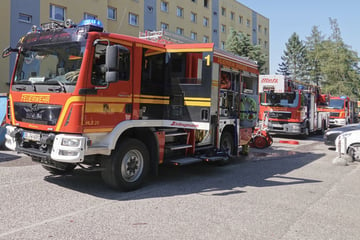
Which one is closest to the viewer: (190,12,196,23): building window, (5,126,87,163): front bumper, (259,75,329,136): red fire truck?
(5,126,87,163): front bumper

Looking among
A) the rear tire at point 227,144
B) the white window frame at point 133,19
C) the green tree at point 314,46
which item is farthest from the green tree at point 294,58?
the rear tire at point 227,144

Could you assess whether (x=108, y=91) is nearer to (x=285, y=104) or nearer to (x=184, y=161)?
(x=184, y=161)

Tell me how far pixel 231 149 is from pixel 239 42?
884 inches

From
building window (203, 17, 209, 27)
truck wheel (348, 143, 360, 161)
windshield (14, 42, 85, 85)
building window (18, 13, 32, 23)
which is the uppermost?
building window (203, 17, 209, 27)

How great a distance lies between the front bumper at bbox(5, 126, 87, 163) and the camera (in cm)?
539

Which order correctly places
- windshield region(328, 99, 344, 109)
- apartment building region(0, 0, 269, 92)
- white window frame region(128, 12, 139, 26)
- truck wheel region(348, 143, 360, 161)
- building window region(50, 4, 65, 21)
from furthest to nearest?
white window frame region(128, 12, 139, 26), windshield region(328, 99, 344, 109), building window region(50, 4, 65, 21), apartment building region(0, 0, 269, 92), truck wheel region(348, 143, 360, 161)

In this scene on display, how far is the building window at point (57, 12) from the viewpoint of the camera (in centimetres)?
2109

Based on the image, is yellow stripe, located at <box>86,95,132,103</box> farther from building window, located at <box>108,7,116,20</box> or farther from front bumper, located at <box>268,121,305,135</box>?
building window, located at <box>108,7,116,20</box>

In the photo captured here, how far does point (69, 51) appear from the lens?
5816 millimetres

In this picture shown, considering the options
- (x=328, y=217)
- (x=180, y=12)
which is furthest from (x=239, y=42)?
(x=328, y=217)

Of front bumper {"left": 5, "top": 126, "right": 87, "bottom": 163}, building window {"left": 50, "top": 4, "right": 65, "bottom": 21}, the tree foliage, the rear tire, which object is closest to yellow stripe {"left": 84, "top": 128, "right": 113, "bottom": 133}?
front bumper {"left": 5, "top": 126, "right": 87, "bottom": 163}

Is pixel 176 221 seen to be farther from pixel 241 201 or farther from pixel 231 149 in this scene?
pixel 231 149

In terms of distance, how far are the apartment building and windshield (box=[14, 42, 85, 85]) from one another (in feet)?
10.0

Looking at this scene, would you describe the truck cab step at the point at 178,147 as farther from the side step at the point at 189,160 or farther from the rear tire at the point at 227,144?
the rear tire at the point at 227,144
